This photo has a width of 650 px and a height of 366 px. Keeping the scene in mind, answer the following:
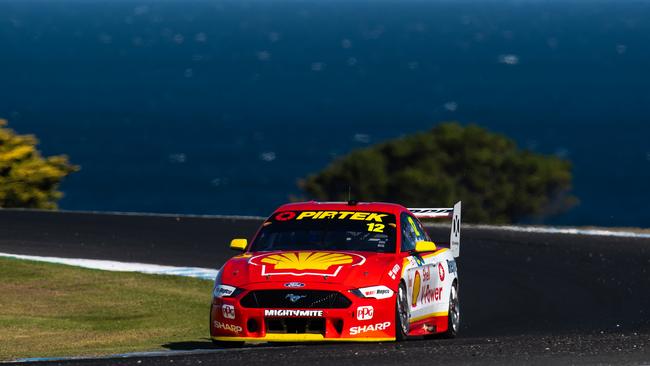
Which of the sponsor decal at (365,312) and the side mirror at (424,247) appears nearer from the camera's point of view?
the sponsor decal at (365,312)

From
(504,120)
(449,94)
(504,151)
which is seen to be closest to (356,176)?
(504,151)

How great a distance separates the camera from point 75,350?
586 inches

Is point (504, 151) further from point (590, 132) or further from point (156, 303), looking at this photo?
point (590, 132)

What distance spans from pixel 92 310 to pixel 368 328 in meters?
6.27

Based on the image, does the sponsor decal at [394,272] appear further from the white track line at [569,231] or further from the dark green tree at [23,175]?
the dark green tree at [23,175]

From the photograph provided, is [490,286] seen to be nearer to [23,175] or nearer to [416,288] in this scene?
[416,288]

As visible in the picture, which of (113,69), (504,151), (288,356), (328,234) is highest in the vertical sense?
(113,69)

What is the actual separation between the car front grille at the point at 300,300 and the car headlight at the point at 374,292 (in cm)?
13

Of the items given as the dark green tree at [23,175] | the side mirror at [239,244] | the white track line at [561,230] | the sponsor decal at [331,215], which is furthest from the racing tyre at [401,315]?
the dark green tree at [23,175]

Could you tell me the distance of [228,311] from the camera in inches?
533

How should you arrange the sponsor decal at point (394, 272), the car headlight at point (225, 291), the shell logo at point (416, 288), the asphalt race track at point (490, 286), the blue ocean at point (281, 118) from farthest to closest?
1. the blue ocean at point (281, 118)
2. the shell logo at point (416, 288)
3. the sponsor decal at point (394, 272)
4. the car headlight at point (225, 291)
5. the asphalt race track at point (490, 286)

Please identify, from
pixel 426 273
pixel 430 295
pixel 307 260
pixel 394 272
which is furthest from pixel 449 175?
pixel 307 260

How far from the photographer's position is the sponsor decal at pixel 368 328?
1338cm

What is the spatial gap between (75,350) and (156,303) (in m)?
4.63
